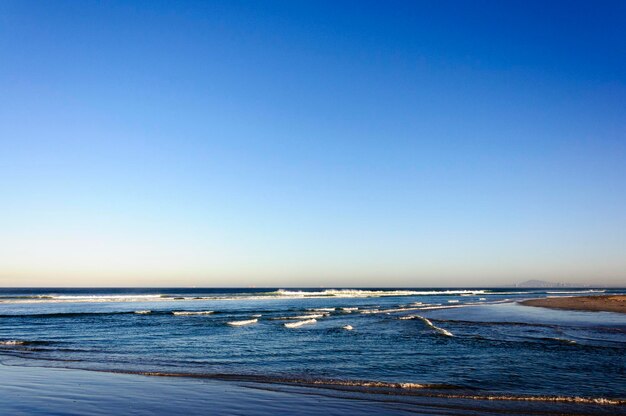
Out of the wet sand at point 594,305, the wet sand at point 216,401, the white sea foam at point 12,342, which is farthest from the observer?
the wet sand at point 594,305

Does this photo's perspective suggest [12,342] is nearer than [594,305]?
Yes

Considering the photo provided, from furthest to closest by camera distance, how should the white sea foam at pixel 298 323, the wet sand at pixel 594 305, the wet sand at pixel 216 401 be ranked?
the wet sand at pixel 594 305 → the white sea foam at pixel 298 323 → the wet sand at pixel 216 401

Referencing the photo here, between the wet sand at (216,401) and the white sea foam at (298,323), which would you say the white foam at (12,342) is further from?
the white sea foam at (298,323)

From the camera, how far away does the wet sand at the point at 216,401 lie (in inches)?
460

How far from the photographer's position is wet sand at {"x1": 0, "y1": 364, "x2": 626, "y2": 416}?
11.7 m

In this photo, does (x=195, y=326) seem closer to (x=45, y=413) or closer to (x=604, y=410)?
(x=45, y=413)

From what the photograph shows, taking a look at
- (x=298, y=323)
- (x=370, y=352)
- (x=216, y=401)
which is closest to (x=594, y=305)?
(x=298, y=323)

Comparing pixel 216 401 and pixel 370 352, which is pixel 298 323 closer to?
pixel 370 352

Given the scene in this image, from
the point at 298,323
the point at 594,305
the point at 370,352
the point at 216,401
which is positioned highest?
the point at 216,401

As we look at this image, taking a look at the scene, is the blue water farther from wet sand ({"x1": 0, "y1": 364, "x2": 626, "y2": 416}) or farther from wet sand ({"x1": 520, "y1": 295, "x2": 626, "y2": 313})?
wet sand ({"x1": 520, "y1": 295, "x2": 626, "y2": 313})

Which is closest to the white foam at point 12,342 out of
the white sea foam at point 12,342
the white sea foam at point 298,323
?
the white sea foam at point 12,342

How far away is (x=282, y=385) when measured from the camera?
49.7 ft

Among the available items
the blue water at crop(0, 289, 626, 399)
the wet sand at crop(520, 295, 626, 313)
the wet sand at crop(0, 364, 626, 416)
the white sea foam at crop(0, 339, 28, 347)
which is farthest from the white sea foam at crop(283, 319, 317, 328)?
the wet sand at crop(520, 295, 626, 313)

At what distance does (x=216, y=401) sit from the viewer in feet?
41.6
